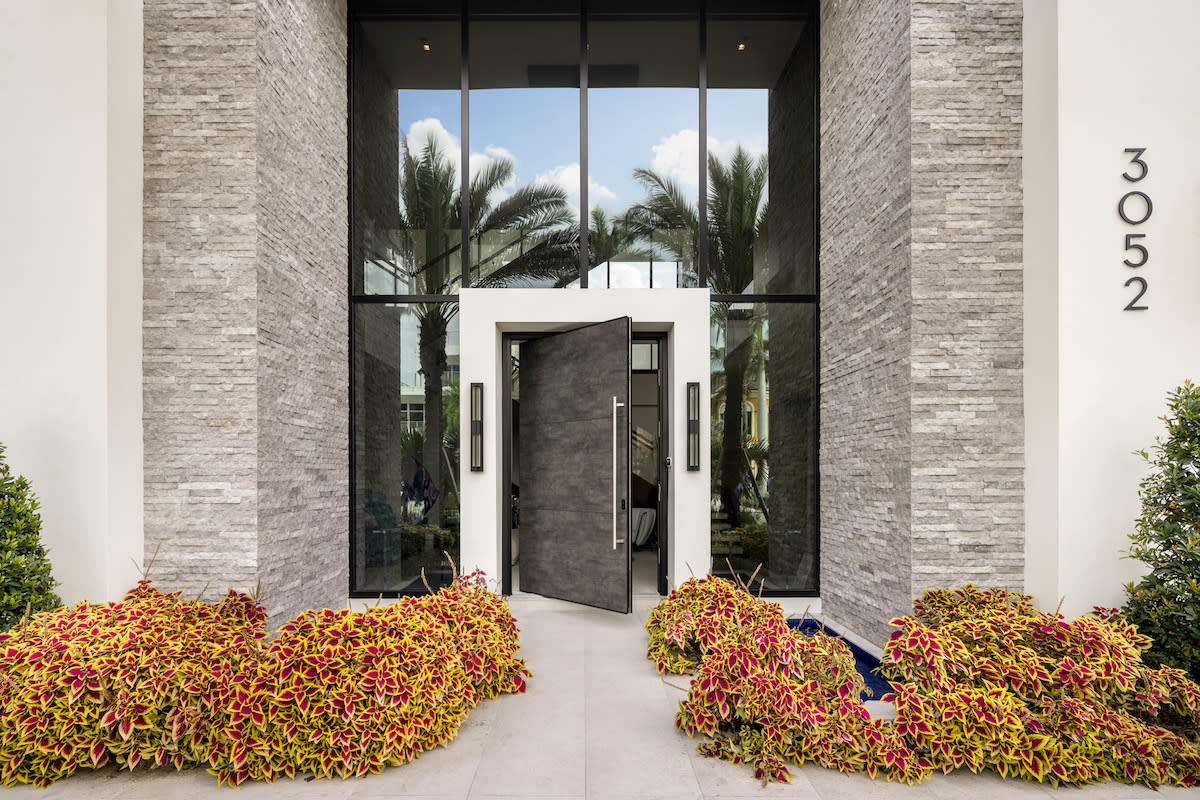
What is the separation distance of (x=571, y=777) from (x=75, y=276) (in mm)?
4133

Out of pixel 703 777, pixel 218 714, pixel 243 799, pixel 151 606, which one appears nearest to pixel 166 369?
pixel 151 606

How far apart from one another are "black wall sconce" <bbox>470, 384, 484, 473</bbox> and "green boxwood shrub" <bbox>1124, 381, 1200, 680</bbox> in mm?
4568

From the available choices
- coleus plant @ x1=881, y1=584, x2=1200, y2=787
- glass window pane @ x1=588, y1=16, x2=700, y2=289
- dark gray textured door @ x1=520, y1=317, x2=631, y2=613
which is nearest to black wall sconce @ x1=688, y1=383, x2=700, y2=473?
dark gray textured door @ x1=520, y1=317, x2=631, y2=613

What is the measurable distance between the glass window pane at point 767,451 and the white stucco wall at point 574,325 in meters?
0.26

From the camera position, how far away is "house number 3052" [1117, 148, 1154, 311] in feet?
12.1

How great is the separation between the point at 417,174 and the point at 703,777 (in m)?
5.58

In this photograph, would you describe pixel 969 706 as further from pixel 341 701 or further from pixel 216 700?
pixel 216 700

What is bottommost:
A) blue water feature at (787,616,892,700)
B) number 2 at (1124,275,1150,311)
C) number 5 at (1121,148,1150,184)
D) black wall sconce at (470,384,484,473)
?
blue water feature at (787,616,892,700)

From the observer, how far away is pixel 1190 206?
12.1 ft

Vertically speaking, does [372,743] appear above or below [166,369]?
below

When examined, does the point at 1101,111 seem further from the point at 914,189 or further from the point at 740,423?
the point at 740,423

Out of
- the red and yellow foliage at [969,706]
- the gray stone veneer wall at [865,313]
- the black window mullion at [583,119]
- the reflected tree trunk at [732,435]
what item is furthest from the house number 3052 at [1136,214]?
the black window mullion at [583,119]

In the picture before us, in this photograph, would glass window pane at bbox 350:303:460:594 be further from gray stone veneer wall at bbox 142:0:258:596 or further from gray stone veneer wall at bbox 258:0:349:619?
gray stone veneer wall at bbox 142:0:258:596

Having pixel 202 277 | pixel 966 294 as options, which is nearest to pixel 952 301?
pixel 966 294
